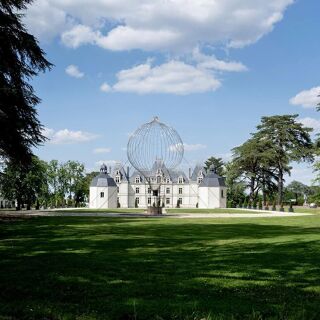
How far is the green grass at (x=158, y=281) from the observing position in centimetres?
674

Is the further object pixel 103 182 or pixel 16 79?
pixel 103 182

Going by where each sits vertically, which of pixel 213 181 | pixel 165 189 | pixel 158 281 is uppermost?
pixel 213 181

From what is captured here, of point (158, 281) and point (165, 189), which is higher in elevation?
point (165, 189)

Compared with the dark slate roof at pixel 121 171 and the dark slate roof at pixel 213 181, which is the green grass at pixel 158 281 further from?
the dark slate roof at pixel 121 171

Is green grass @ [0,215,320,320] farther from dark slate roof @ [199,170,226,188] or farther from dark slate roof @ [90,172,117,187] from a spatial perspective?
dark slate roof @ [199,170,226,188]

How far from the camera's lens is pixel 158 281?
8.90m

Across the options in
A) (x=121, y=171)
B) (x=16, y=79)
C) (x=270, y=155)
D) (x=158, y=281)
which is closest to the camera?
(x=158, y=281)

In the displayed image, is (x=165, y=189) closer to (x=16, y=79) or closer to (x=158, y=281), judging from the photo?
(x=16, y=79)

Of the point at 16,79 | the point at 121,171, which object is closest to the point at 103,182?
the point at 121,171

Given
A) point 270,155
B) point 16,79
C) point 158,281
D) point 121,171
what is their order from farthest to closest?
point 121,171, point 270,155, point 16,79, point 158,281

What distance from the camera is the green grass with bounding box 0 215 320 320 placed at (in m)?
6.74

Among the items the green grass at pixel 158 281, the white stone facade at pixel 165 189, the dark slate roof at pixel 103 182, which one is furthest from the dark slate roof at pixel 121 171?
the green grass at pixel 158 281

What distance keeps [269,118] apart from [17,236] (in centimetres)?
6329

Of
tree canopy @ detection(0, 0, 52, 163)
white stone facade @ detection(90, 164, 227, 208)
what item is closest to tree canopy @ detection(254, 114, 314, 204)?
white stone facade @ detection(90, 164, 227, 208)
